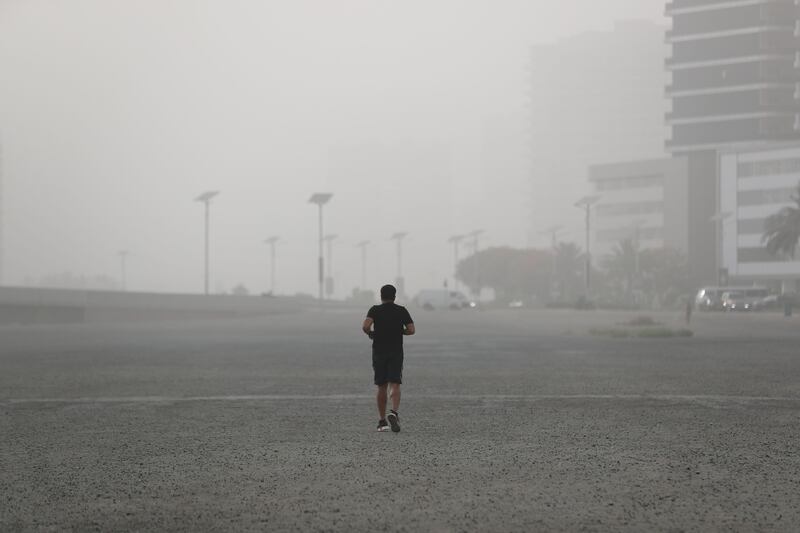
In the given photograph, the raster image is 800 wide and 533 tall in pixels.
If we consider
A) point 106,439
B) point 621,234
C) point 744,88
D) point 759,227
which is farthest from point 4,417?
point 621,234

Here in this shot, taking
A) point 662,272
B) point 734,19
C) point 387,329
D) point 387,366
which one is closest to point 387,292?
point 387,329

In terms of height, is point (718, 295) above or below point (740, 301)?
above

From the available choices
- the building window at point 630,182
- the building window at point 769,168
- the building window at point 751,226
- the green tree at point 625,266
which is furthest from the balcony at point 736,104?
the green tree at point 625,266

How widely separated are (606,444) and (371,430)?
9.10 feet

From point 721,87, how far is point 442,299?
61.7m

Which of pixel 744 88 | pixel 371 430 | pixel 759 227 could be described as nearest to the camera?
pixel 371 430

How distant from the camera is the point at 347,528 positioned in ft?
21.2

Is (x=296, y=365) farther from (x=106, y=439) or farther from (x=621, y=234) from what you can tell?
(x=621, y=234)

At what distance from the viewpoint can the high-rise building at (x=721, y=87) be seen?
123 metres

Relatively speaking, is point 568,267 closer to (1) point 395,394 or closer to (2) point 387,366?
(1) point 395,394

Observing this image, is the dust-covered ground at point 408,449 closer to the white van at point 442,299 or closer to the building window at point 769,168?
the white van at point 442,299

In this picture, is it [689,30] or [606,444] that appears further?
[689,30]

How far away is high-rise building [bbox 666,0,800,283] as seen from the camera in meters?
123

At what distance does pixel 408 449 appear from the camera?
9.85 meters
